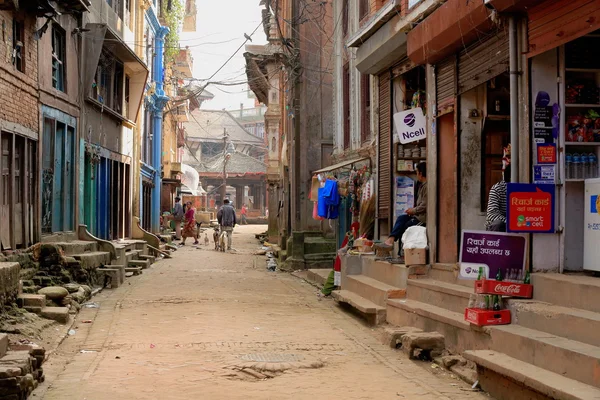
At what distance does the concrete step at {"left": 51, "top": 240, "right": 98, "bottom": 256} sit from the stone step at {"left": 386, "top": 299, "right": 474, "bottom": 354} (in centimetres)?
711

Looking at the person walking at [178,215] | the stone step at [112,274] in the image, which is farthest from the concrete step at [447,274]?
the person walking at [178,215]

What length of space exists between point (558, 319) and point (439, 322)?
8.28 ft

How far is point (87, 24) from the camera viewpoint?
18766mm

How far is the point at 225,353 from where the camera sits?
368 inches

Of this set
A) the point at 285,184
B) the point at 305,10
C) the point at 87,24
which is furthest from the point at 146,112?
the point at 87,24

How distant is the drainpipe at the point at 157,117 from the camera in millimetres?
34219

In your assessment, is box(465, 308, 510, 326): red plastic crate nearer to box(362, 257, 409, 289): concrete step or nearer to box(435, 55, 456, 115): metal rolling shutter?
box(362, 257, 409, 289): concrete step

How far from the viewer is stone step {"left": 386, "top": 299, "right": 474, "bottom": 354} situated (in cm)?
851

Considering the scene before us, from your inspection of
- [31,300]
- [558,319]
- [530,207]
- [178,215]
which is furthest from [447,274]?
[178,215]

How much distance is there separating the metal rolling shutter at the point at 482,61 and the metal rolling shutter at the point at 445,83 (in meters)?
0.23

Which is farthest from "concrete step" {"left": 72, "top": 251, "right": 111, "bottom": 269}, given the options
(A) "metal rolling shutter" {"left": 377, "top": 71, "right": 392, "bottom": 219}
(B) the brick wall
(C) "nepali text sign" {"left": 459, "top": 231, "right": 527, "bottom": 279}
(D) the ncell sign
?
(C) "nepali text sign" {"left": 459, "top": 231, "right": 527, "bottom": 279}

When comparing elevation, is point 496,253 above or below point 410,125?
below

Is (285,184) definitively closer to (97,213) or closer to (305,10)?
(305,10)

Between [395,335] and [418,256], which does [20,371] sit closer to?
[395,335]
